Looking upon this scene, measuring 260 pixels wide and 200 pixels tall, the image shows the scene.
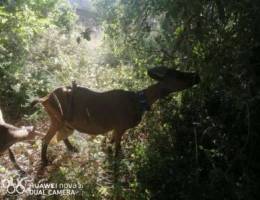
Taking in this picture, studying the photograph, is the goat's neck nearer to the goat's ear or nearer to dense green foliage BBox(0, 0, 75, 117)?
the goat's ear

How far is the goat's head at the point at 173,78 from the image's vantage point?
15.2 ft

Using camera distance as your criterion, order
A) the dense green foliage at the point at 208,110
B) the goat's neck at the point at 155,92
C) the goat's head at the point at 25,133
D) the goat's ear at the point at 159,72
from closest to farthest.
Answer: the dense green foliage at the point at 208,110
the goat's head at the point at 25,133
the goat's ear at the point at 159,72
the goat's neck at the point at 155,92

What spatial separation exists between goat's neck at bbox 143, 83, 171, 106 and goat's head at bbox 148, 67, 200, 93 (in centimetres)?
6

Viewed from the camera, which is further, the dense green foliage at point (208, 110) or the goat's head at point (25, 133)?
the goat's head at point (25, 133)

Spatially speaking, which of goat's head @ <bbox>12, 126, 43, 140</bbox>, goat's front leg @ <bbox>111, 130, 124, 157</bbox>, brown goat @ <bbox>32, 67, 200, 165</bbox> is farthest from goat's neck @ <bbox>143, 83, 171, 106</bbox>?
goat's head @ <bbox>12, 126, 43, 140</bbox>

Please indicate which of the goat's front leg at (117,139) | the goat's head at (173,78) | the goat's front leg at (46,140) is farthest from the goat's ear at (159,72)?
the goat's front leg at (46,140)

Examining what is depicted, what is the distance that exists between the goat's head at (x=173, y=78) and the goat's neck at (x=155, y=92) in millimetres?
58

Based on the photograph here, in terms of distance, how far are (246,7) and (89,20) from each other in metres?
13.5

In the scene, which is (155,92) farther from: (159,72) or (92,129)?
(92,129)

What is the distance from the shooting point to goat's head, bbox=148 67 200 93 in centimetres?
463

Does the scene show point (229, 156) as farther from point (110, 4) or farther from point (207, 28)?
point (110, 4)

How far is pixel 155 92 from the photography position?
194 inches

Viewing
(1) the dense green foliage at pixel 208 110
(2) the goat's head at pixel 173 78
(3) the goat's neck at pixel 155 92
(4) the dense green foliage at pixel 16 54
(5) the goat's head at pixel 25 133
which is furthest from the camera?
(4) the dense green foliage at pixel 16 54

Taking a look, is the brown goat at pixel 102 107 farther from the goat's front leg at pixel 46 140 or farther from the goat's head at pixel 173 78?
the goat's front leg at pixel 46 140
